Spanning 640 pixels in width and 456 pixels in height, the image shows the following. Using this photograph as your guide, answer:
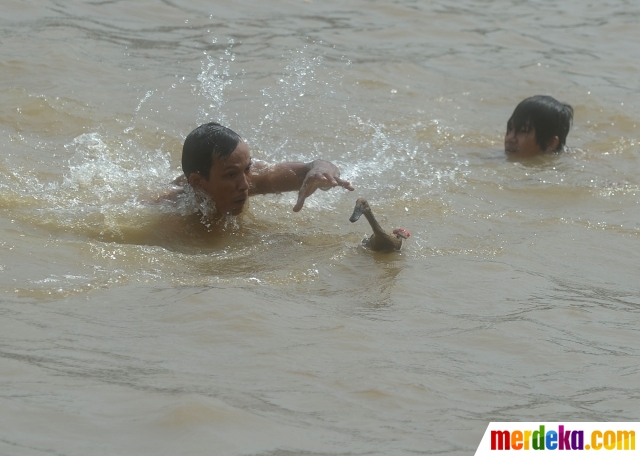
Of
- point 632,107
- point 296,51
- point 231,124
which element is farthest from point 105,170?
point 632,107

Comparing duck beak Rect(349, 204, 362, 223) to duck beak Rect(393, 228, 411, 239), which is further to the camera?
duck beak Rect(393, 228, 411, 239)

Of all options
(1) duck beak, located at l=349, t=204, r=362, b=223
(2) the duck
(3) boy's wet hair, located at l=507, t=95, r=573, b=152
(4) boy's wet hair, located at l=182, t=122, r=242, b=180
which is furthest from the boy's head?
(3) boy's wet hair, located at l=507, t=95, r=573, b=152

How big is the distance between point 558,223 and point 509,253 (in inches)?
30.7

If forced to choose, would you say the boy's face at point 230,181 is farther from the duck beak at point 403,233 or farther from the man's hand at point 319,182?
Answer: the duck beak at point 403,233

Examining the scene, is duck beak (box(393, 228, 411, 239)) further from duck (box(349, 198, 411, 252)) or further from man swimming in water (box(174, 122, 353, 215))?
man swimming in water (box(174, 122, 353, 215))

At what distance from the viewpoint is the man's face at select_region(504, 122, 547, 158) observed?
8.25 m

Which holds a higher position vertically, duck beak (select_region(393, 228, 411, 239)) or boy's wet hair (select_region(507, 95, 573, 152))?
boy's wet hair (select_region(507, 95, 573, 152))

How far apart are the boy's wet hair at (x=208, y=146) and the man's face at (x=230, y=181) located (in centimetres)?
3

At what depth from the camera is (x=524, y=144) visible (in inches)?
326

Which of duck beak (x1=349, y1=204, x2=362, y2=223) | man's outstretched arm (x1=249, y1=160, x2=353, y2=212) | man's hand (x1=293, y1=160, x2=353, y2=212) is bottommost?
man's outstretched arm (x1=249, y1=160, x2=353, y2=212)

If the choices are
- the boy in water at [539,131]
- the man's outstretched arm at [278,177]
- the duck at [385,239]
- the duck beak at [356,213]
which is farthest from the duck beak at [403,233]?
the boy in water at [539,131]

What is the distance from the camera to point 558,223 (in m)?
6.24

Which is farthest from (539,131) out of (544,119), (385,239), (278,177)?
(385,239)

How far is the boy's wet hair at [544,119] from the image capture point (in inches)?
326
